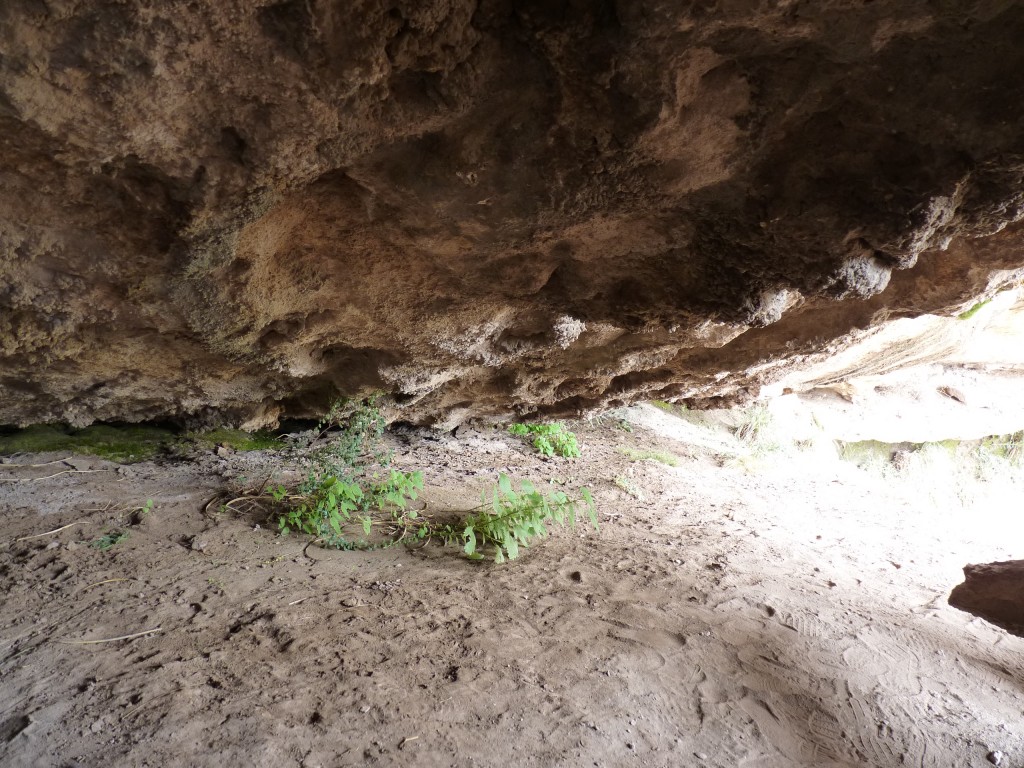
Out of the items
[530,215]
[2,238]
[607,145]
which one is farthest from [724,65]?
[2,238]

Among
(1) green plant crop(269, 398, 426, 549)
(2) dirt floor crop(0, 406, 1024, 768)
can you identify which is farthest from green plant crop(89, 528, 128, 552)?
(1) green plant crop(269, 398, 426, 549)

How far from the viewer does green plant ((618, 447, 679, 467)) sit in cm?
748

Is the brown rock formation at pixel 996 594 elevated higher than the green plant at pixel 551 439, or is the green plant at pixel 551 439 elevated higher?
the brown rock formation at pixel 996 594

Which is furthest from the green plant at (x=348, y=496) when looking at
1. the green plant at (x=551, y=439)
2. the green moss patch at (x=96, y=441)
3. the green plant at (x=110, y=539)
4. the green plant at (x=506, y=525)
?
the green plant at (x=551, y=439)

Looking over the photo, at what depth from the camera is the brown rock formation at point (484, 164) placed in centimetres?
160

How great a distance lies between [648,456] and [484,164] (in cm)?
591

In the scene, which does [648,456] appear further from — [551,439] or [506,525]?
[506,525]

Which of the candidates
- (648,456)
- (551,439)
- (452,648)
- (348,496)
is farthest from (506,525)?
(648,456)

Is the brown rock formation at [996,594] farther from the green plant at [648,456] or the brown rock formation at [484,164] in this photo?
the green plant at [648,456]

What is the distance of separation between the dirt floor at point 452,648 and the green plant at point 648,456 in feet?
6.91

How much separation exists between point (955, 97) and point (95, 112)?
2.25 meters

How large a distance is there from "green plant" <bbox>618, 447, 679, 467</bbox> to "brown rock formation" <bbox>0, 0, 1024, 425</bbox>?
Answer: 4.08m

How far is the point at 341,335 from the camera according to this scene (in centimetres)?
376

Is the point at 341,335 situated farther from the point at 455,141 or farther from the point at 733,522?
the point at 733,522
